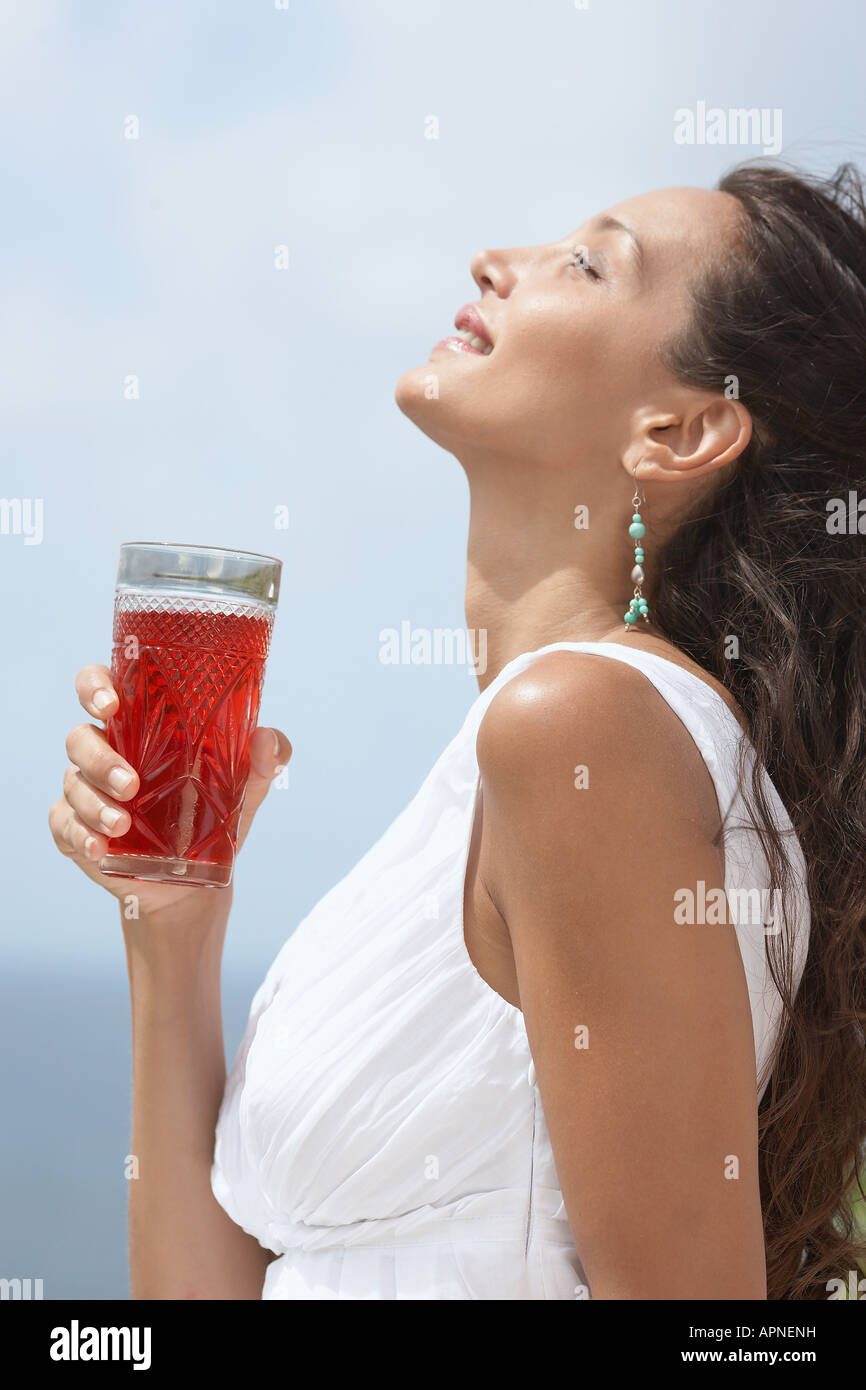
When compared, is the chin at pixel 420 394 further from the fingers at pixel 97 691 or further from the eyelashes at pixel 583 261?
the fingers at pixel 97 691

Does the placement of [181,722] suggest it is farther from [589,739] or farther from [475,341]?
[475,341]

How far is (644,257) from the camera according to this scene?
146 centimetres

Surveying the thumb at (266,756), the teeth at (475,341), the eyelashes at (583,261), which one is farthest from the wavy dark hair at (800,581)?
the thumb at (266,756)

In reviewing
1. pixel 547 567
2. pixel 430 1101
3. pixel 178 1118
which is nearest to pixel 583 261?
pixel 547 567

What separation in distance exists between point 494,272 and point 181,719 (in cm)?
70

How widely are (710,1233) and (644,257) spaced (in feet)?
3.47

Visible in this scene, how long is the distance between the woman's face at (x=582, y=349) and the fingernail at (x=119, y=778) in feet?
1.82

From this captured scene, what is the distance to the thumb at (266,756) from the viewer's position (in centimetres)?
141

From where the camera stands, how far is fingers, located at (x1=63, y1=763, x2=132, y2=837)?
1.27 metres

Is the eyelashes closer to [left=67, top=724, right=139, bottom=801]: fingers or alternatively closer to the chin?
the chin

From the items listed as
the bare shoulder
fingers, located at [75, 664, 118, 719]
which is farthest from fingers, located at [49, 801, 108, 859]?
the bare shoulder

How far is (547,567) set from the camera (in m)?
1.49
